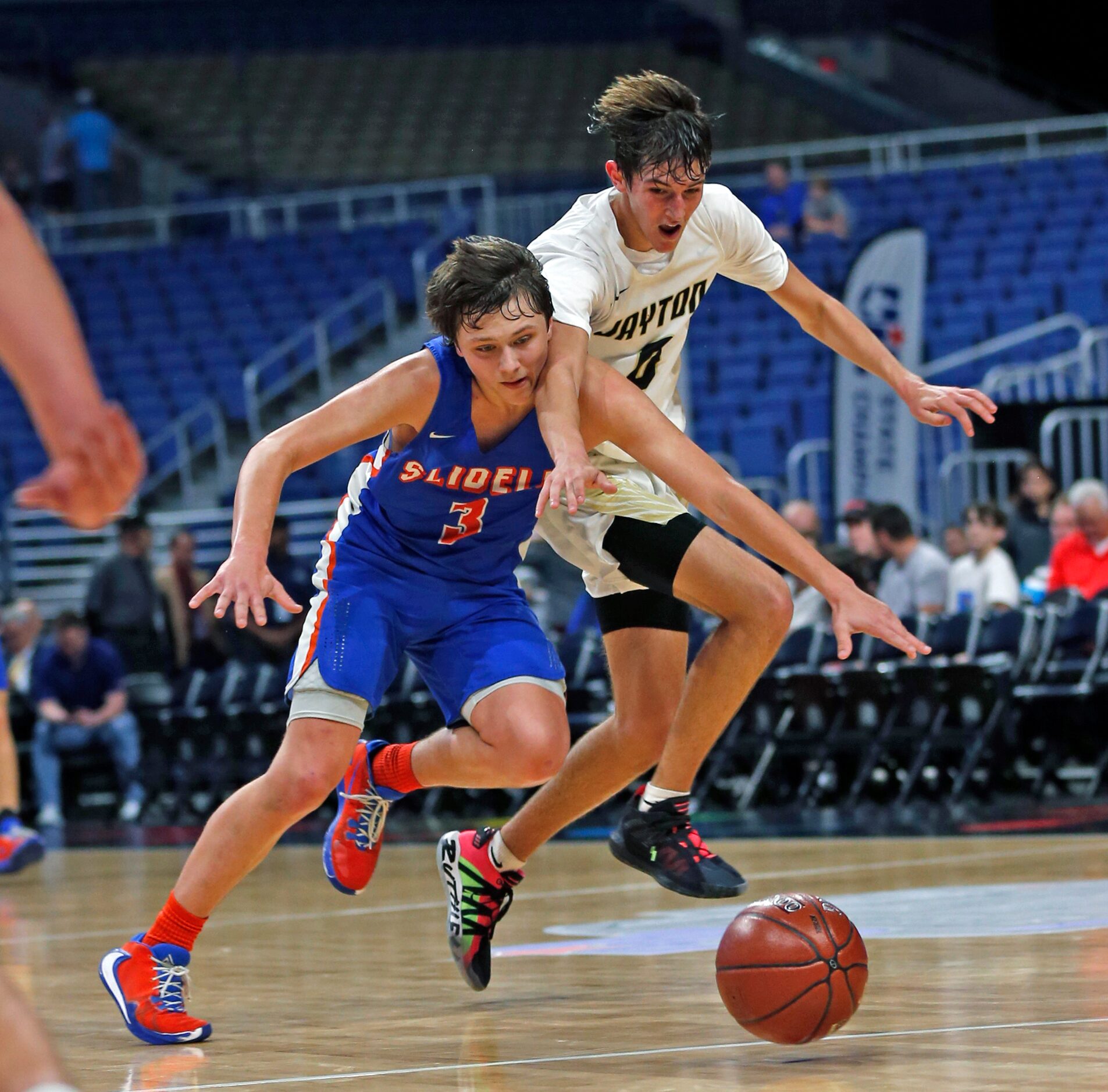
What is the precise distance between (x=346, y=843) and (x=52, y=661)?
795 cm

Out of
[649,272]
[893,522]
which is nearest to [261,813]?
[649,272]

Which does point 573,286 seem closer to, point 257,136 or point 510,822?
point 510,822

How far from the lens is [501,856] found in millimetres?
4824

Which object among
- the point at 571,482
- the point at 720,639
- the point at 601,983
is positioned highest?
the point at 571,482

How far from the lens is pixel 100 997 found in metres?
4.97

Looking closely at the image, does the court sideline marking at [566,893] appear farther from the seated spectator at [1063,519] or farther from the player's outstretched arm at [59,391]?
the player's outstretched arm at [59,391]

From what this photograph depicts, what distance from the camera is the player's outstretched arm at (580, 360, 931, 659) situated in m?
4.06

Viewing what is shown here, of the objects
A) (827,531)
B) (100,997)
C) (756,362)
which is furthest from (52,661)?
→ (100,997)

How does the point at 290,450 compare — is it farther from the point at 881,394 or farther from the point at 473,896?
the point at 881,394

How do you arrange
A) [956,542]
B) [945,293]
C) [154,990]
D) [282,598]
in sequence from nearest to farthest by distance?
[282,598] < [154,990] < [956,542] < [945,293]

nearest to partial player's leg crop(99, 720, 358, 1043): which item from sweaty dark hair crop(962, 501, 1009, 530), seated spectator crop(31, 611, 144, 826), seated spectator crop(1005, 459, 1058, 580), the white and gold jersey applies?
the white and gold jersey

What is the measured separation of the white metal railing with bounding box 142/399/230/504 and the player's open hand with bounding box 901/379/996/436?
12.3 m

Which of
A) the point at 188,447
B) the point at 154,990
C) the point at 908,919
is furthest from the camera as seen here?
the point at 188,447

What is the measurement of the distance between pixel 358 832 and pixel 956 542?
243 inches
